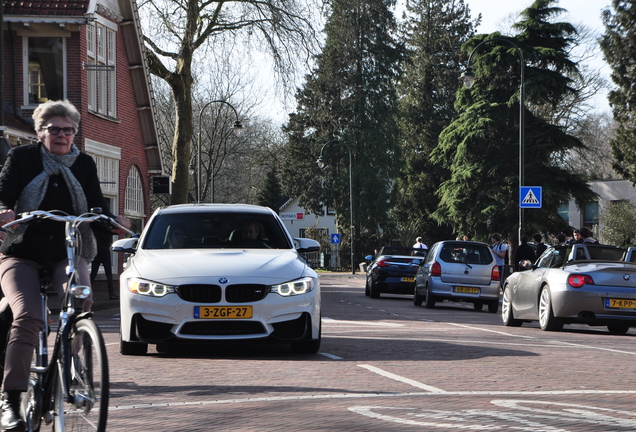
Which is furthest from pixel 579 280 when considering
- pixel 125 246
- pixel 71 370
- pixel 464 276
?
pixel 71 370

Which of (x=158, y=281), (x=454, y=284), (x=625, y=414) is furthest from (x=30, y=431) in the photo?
(x=454, y=284)

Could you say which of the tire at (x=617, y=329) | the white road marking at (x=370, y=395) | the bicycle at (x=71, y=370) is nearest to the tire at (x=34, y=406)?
the bicycle at (x=71, y=370)

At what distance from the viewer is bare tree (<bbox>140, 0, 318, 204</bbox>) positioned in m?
30.9

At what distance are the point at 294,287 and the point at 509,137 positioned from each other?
4187 centimetres

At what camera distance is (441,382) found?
859cm

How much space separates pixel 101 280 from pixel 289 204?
3058 inches

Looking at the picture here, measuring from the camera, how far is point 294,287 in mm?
10164

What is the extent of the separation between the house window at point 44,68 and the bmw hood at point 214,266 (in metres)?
17.8

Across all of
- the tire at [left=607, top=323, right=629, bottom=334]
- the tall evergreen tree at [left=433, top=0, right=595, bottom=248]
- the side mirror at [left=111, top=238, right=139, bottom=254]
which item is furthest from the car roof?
the tall evergreen tree at [left=433, top=0, right=595, bottom=248]

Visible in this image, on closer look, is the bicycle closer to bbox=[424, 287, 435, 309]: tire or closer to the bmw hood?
the bmw hood

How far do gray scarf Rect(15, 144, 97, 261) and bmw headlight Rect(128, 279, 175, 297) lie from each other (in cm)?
408

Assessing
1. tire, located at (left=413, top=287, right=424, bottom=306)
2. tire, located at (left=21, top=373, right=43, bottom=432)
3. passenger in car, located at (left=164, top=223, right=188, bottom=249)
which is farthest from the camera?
tire, located at (left=413, top=287, right=424, bottom=306)

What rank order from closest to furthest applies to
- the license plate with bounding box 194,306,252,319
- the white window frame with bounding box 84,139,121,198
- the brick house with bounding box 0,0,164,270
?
the license plate with bounding box 194,306,252,319 → the brick house with bounding box 0,0,164,270 → the white window frame with bounding box 84,139,121,198

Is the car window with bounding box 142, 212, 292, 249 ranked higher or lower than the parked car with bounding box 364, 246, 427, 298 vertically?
higher
